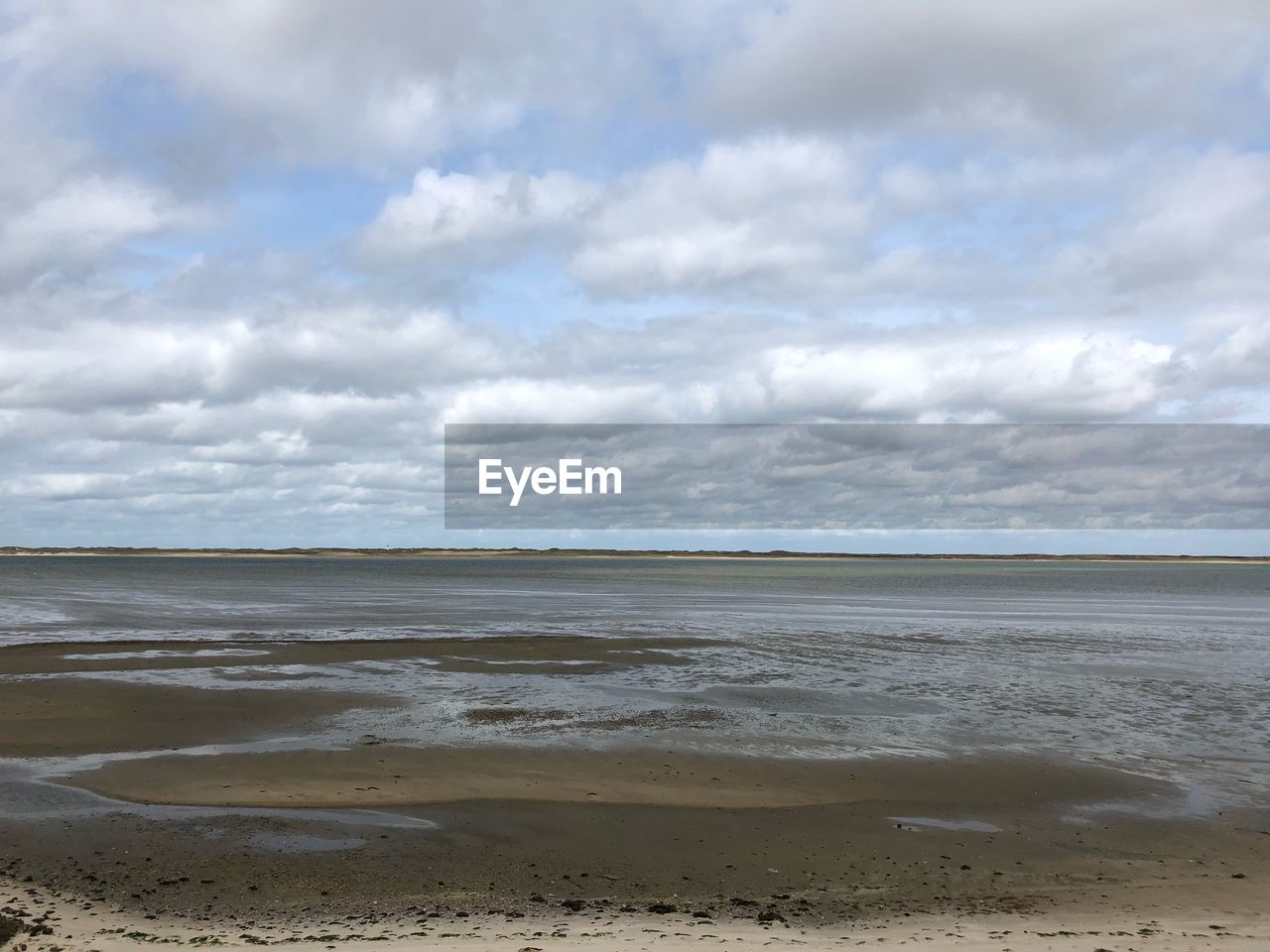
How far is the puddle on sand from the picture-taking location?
11.8m

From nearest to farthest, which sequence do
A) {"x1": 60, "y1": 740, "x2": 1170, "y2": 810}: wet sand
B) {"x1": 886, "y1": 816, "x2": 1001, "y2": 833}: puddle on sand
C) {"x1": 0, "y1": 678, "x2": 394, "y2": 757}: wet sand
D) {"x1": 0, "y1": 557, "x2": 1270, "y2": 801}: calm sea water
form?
{"x1": 886, "y1": 816, "x2": 1001, "y2": 833}: puddle on sand
{"x1": 60, "y1": 740, "x2": 1170, "y2": 810}: wet sand
{"x1": 0, "y1": 678, "x2": 394, "y2": 757}: wet sand
{"x1": 0, "y1": 557, "x2": 1270, "y2": 801}: calm sea water

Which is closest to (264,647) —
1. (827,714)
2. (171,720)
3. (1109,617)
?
(171,720)

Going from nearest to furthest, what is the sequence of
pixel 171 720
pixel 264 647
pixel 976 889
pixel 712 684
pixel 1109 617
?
pixel 976 889 < pixel 171 720 < pixel 712 684 < pixel 264 647 < pixel 1109 617

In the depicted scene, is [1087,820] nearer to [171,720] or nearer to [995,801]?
[995,801]

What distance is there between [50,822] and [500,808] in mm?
5590

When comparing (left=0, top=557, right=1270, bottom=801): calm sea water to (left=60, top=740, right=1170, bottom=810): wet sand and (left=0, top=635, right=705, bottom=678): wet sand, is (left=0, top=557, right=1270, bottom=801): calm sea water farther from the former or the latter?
(left=60, top=740, right=1170, bottom=810): wet sand

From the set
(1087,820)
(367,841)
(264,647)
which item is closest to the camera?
(367,841)

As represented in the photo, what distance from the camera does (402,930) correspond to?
8031 mm

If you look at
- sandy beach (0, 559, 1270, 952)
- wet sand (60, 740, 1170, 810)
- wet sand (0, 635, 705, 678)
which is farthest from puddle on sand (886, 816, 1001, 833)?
wet sand (0, 635, 705, 678)

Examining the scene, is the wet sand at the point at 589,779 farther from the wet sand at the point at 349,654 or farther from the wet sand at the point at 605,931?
the wet sand at the point at 349,654

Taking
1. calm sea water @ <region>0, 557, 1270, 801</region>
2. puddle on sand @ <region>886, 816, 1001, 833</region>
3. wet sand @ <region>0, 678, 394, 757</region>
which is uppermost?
wet sand @ <region>0, 678, 394, 757</region>

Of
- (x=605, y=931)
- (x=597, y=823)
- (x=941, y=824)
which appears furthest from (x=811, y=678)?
(x=605, y=931)

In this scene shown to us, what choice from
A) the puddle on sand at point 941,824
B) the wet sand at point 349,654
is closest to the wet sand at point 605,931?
the puddle on sand at point 941,824

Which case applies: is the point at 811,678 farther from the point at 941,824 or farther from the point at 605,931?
the point at 605,931
